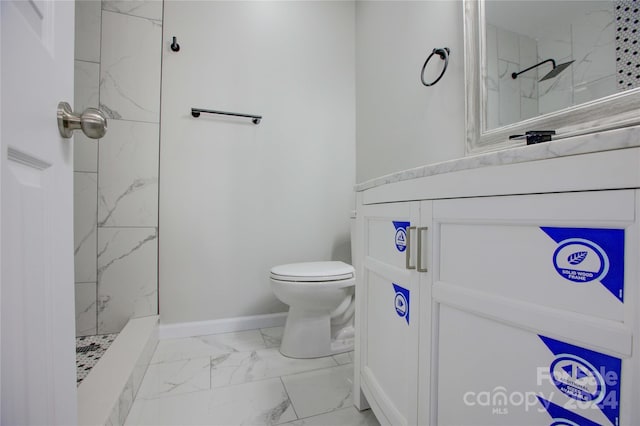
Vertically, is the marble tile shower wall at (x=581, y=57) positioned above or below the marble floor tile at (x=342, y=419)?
above

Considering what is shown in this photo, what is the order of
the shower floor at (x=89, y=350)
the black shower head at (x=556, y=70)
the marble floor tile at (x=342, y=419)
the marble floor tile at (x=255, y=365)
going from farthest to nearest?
the marble floor tile at (x=255, y=365) < the shower floor at (x=89, y=350) < the marble floor tile at (x=342, y=419) < the black shower head at (x=556, y=70)

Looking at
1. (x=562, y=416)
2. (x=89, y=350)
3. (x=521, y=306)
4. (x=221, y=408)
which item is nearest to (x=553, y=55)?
(x=521, y=306)

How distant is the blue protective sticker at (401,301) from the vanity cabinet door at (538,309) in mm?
108

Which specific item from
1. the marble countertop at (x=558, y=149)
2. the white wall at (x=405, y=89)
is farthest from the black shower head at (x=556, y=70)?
the marble countertop at (x=558, y=149)

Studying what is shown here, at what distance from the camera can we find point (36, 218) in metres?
0.36

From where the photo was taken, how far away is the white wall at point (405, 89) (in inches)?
46.6

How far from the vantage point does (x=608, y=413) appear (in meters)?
0.35

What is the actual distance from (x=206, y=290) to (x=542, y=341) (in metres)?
1.63

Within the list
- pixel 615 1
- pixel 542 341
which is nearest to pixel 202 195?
pixel 542 341

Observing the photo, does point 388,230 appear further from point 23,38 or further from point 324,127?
point 324,127

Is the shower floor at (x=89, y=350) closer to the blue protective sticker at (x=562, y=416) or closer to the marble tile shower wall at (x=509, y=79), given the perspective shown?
the blue protective sticker at (x=562, y=416)

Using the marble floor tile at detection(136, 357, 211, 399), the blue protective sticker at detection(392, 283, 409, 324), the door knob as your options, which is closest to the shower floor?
the marble floor tile at detection(136, 357, 211, 399)

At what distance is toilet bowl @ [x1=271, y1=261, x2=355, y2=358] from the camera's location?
4.30ft

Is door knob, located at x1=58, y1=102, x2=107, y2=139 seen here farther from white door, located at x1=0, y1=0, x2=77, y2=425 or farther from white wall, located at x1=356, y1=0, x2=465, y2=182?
white wall, located at x1=356, y1=0, x2=465, y2=182
